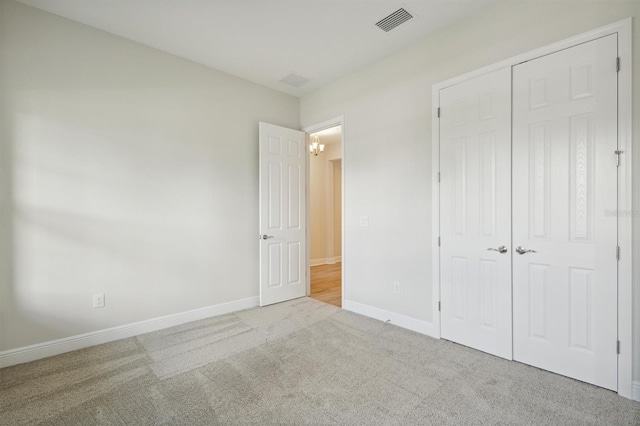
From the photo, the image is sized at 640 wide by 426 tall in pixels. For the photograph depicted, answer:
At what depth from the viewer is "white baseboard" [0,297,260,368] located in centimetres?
237

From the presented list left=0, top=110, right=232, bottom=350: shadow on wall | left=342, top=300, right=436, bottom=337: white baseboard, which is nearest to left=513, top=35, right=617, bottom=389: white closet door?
left=342, top=300, right=436, bottom=337: white baseboard

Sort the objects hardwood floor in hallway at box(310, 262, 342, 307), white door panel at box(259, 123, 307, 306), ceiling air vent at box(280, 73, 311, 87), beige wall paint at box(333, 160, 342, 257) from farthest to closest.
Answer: beige wall paint at box(333, 160, 342, 257) → hardwood floor in hallway at box(310, 262, 342, 307) → white door panel at box(259, 123, 307, 306) → ceiling air vent at box(280, 73, 311, 87)

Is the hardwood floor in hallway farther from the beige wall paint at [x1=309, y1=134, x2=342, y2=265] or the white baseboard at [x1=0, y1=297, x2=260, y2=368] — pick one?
the white baseboard at [x1=0, y1=297, x2=260, y2=368]

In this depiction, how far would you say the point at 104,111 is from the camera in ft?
9.02

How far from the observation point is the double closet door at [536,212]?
1964 mm

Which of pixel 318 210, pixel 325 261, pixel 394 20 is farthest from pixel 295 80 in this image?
pixel 325 261

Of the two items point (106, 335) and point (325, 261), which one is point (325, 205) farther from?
point (106, 335)

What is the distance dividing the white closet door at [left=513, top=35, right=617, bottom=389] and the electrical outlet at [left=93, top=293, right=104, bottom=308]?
363 cm

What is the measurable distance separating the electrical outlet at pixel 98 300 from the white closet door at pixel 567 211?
3.63 meters

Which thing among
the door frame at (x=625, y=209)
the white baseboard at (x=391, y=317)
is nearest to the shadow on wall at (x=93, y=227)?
the white baseboard at (x=391, y=317)

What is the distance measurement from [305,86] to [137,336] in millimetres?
3541

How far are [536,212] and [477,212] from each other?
42cm

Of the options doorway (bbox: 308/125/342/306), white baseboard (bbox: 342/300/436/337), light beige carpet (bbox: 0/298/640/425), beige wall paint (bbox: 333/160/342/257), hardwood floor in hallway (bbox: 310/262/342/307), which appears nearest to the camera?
light beige carpet (bbox: 0/298/640/425)

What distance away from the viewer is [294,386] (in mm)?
2025
